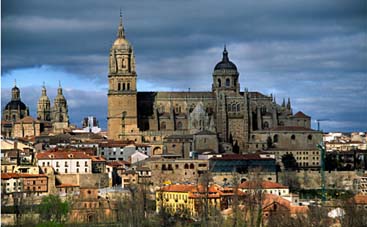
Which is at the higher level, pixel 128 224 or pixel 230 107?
pixel 230 107

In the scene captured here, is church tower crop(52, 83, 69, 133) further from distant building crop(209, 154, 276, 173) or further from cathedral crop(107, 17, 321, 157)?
distant building crop(209, 154, 276, 173)

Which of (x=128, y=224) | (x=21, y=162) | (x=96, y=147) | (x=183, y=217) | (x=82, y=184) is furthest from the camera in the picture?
(x=96, y=147)

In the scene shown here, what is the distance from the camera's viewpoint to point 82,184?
160 ft

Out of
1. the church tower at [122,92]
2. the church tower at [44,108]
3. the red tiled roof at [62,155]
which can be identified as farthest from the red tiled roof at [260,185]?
the church tower at [44,108]

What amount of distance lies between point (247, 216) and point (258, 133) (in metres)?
21.8

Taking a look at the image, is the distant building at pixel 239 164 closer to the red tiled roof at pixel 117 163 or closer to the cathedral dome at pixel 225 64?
the red tiled roof at pixel 117 163

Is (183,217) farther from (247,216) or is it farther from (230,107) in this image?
(230,107)

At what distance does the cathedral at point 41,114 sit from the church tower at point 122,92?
12.0 metres

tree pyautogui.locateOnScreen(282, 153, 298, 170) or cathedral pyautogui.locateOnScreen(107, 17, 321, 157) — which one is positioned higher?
cathedral pyautogui.locateOnScreen(107, 17, 321, 157)

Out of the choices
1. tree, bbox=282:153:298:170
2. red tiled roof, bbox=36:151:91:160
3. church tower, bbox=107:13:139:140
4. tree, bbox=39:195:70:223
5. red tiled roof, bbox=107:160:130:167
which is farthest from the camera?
church tower, bbox=107:13:139:140

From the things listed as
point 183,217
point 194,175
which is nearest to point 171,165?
point 194,175

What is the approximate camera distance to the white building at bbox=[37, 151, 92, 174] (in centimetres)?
5012

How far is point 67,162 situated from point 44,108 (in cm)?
3017

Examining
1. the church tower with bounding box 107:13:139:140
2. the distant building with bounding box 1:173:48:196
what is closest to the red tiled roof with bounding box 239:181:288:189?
the distant building with bounding box 1:173:48:196
